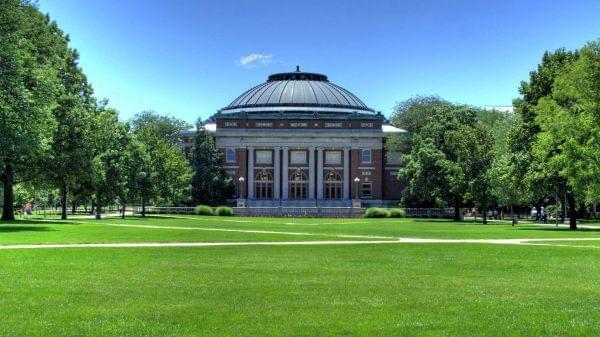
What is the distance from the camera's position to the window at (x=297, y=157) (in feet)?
347

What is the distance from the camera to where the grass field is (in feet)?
35.3

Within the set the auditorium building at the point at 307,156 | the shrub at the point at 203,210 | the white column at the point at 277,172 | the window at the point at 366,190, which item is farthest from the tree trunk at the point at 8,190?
the window at the point at 366,190

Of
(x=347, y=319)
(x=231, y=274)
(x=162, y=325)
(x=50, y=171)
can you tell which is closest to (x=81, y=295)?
(x=162, y=325)

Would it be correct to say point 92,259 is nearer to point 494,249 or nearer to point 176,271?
point 176,271

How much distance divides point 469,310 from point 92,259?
1261cm

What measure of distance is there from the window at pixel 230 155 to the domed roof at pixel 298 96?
12242 millimetres

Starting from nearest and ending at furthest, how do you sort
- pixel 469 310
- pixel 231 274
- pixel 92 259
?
1. pixel 469 310
2. pixel 231 274
3. pixel 92 259

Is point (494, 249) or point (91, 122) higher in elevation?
point (91, 122)

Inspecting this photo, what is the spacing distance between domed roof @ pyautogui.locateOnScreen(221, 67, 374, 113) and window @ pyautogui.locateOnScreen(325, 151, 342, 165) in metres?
10.7

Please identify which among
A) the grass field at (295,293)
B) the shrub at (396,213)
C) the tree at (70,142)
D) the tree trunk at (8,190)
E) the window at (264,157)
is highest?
the window at (264,157)

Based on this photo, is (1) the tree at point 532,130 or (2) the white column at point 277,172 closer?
(1) the tree at point 532,130

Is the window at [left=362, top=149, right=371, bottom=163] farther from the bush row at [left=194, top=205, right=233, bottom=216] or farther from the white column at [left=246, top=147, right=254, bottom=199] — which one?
the bush row at [left=194, top=205, right=233, bottom=216]

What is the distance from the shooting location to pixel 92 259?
67.9ft

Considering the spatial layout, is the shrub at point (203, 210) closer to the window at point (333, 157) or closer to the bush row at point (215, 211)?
the bush row at point (215, 211)
